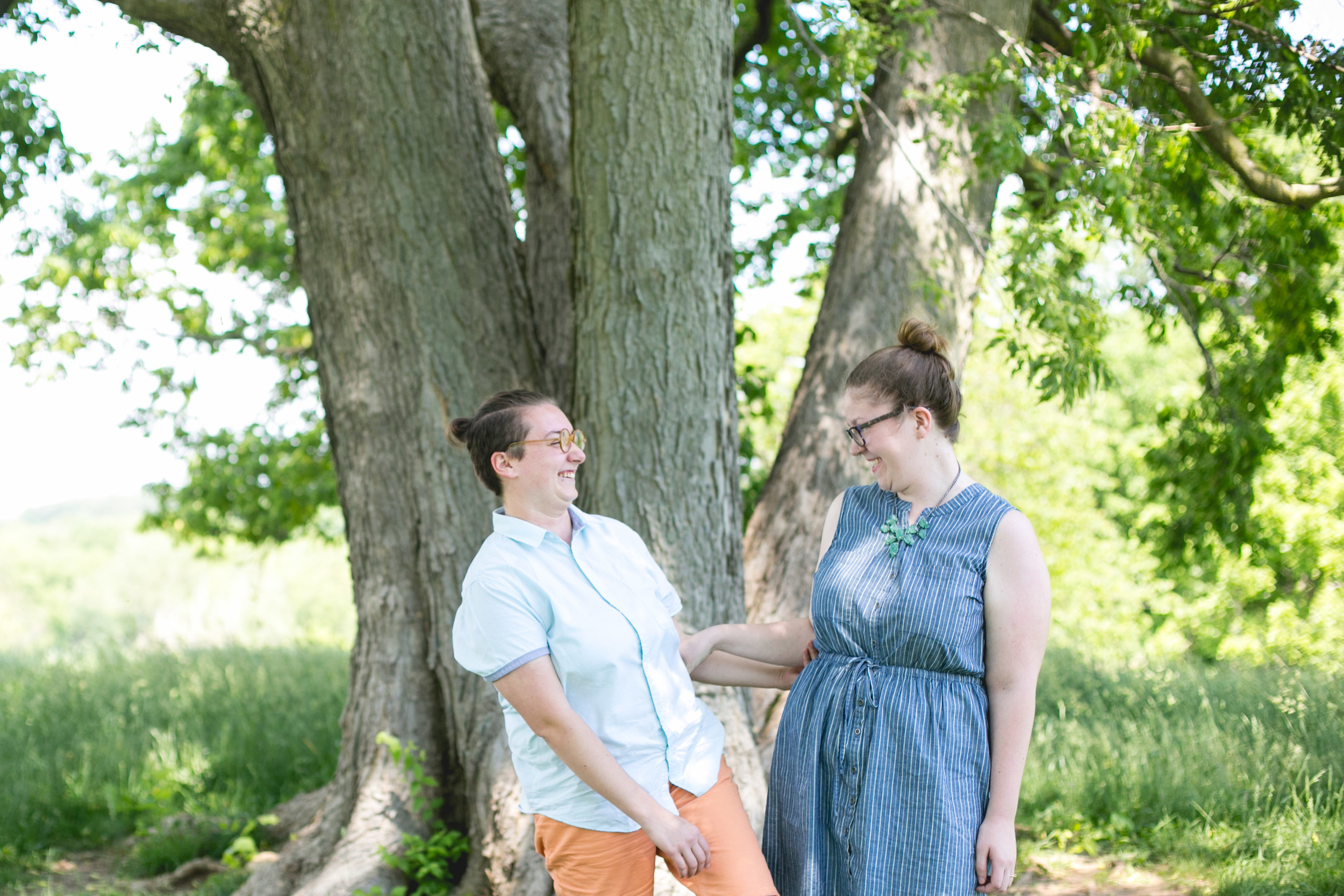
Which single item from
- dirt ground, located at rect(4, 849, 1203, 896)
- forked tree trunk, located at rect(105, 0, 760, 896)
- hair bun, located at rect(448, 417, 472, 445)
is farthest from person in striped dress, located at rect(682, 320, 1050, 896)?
dirt ground, located at rect(4, 849, 1203, 896)

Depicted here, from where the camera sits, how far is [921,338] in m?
2.40

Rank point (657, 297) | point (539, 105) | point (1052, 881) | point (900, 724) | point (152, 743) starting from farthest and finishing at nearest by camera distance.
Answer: point (152, 743) < point (539, 105) < point (1052, 881) < point (657, 297) < point (900, 724)

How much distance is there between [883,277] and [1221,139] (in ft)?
7.07

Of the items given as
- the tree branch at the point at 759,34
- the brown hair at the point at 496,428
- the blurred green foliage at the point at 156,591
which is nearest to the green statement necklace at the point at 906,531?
the brown hair at the point at 496,428

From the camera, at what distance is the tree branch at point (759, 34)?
288 inches

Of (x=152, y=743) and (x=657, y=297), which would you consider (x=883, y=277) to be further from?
(x=152, y=743)

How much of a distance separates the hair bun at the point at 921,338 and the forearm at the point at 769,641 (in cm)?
84

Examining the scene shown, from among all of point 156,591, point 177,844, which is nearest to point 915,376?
point 177,844

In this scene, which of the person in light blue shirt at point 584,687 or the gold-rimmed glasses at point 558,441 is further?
the gold-rimmed glasses at point 558,441

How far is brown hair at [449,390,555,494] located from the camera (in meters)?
2.48

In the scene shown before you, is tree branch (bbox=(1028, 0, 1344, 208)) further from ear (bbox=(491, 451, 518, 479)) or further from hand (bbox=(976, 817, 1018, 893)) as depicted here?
ear (bbox=(491, 451, 518, 479))

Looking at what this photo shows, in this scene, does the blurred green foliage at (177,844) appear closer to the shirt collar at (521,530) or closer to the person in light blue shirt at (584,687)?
the person in light blue shirt at (584,687)

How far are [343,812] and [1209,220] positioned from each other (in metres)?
6.21

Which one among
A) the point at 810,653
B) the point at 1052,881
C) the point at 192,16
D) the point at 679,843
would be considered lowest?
the point at 1052,881
